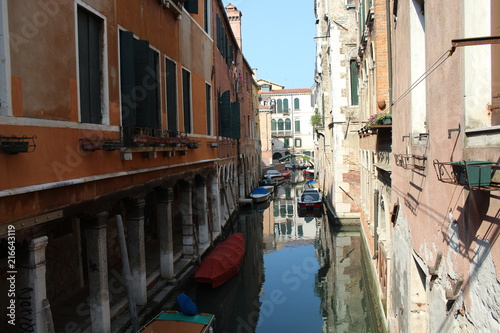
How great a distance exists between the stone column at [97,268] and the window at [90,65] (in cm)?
151

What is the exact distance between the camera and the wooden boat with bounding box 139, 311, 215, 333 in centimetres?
705

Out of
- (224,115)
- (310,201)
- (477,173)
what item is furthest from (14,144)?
(310,201)

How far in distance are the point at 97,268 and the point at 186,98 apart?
575 cm

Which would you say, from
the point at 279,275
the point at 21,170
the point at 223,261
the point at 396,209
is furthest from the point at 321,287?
the point at 21,170

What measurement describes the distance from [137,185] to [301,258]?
8.80 metres

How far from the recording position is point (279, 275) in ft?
43.8

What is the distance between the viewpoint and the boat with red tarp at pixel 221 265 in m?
10.8

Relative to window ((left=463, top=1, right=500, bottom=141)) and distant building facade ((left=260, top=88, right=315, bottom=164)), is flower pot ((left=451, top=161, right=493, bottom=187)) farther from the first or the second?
distant building facade ((left=260, top=88, right=315, bottom=164))

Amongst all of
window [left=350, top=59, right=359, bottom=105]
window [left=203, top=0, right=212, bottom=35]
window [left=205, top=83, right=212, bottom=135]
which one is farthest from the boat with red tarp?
window [left=350, top=59, right=359, bottom=105]

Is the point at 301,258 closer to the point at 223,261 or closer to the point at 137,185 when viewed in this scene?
the point at 223,261

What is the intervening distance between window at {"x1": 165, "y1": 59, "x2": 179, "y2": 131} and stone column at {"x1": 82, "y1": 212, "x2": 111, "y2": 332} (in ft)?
11.5

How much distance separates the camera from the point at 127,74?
700cm

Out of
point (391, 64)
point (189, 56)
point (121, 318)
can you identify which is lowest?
point (121, 318)

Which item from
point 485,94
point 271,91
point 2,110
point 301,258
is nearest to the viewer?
point 485,94
